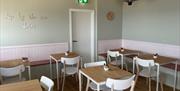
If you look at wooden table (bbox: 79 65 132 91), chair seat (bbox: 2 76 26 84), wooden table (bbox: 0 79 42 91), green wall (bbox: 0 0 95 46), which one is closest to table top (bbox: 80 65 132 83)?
wooden table (bbox: 79 65 132 91)

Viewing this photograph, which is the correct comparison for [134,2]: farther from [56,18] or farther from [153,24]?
[56,18]

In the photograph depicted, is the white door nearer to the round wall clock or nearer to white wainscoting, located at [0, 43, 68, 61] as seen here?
white wainscoting, located at [0, 43, 68, 61]

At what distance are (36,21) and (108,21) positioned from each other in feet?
7.46

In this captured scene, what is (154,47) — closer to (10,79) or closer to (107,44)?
(107,44)

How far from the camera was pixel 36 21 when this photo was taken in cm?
410

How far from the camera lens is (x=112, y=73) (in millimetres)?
2488

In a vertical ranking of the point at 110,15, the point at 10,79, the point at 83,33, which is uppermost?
the point at 110,15

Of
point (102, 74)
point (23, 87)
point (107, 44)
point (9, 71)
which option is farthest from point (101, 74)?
point (107, 44)

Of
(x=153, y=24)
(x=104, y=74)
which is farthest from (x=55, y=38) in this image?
(x=153, y=24)

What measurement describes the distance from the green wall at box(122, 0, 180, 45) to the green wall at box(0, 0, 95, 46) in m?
1.59

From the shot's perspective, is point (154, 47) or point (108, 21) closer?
point (154, 47)

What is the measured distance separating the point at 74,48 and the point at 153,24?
236cm

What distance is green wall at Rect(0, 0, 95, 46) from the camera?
3.74m

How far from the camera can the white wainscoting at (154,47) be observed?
12.7ft
